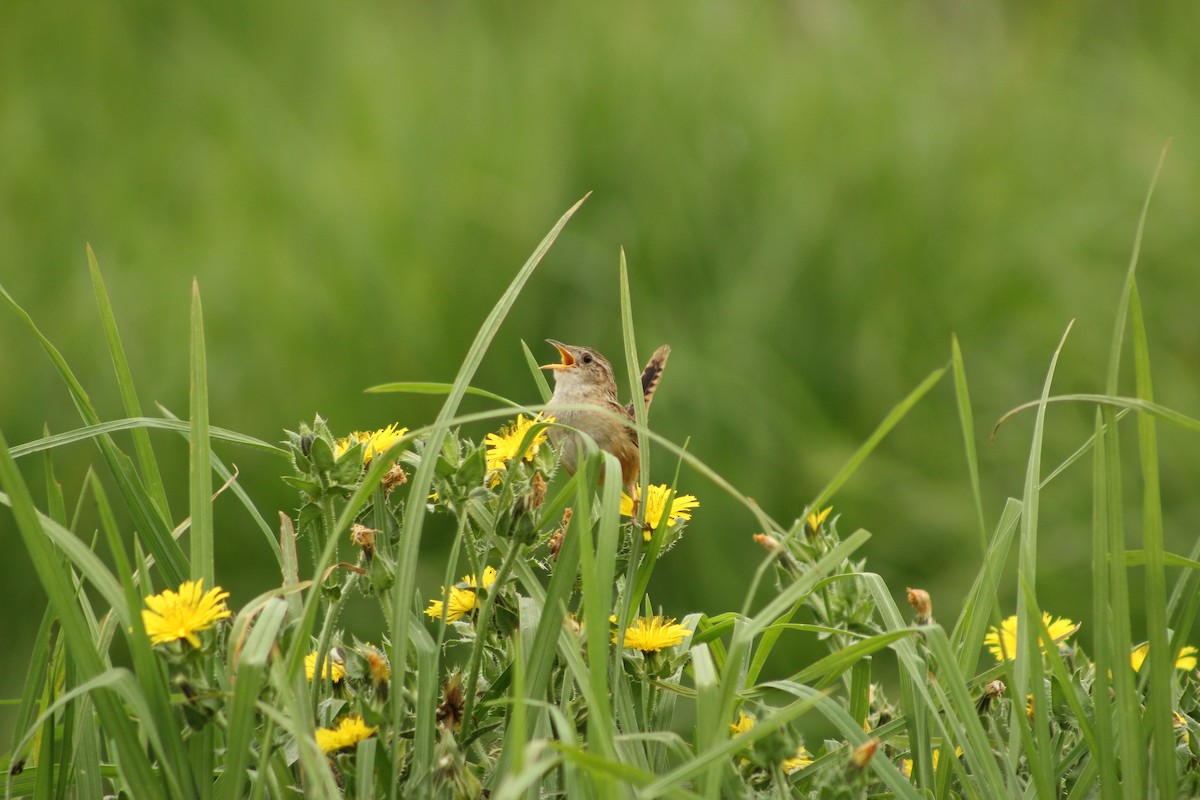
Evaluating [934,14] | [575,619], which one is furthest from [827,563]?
[934,14]

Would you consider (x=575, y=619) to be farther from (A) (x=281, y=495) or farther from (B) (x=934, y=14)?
(B) (x=934, y=14)

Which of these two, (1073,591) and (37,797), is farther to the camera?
(1073,591)

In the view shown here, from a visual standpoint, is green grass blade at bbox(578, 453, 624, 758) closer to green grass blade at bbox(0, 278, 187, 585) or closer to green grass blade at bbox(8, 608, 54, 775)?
green grass blade at bbox(0, 278, 187, 585)

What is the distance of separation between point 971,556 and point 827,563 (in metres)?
3.40

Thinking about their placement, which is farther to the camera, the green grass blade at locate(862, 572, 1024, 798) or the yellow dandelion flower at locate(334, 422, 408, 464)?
the yellow dandelion flower at locate(334, 422, 408, 464)

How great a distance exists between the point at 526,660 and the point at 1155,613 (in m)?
0.68

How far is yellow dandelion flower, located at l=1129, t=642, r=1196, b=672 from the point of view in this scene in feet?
5.36

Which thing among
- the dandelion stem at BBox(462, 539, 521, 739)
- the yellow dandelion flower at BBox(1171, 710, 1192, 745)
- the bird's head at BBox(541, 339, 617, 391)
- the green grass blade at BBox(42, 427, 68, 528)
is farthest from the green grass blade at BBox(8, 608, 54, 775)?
the bird's head at BBox(541, 339, 617, 391)

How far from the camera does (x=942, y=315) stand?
206 inches

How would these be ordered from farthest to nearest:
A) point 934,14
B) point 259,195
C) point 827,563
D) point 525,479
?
point 934,14
point 259,195
point 525,479
point 827,563

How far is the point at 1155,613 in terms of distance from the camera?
1377mm

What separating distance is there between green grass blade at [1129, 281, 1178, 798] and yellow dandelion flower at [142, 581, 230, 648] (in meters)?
0.98

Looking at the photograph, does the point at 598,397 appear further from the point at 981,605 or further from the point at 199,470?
the point at 199,470

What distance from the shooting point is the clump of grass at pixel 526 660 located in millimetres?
1276
